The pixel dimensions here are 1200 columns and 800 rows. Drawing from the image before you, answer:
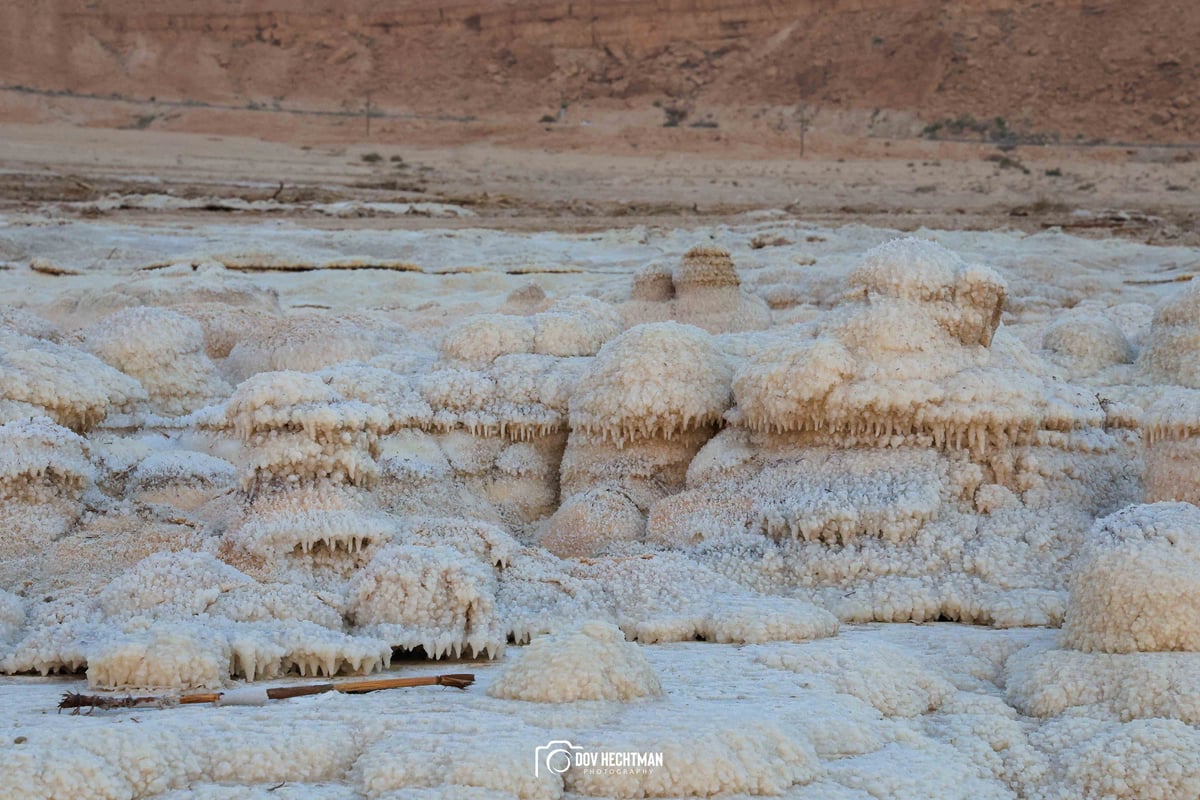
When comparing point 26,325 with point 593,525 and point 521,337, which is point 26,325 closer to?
point 521,337

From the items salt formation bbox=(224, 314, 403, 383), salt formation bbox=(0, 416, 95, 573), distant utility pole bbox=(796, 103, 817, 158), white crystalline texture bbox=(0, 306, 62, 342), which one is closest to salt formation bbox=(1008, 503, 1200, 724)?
salt formation bbox=(0, 416, 95, 573)

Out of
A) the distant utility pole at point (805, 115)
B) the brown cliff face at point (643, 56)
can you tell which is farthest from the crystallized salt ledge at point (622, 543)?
the brown cliff face at point (643, 56)

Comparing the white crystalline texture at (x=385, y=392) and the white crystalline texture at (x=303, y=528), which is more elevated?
the white crystalline texture at (x=385, y=392)

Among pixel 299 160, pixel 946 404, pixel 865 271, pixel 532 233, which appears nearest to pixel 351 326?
pixel 865 271

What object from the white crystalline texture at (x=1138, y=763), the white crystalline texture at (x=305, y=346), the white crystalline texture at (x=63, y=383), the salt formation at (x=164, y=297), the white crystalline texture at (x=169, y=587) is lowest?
the white crystalline texture at (x=1138, y=763)

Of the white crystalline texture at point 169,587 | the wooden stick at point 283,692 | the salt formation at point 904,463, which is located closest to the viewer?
the wooden stick at point 283,692

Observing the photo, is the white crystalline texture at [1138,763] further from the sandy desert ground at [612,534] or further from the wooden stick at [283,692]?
the wooden stick at [283,692]

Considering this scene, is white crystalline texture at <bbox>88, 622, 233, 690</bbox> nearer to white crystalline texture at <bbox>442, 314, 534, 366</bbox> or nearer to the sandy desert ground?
the sandy desert ground
